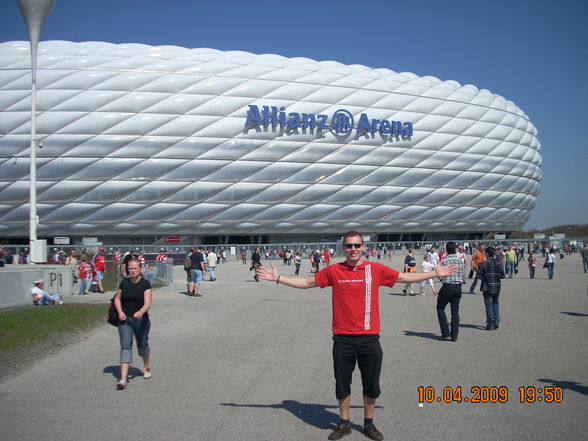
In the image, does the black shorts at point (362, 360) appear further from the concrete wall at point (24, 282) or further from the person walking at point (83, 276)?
the person walking at point (83, 276)

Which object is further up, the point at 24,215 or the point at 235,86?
the point at 235,86

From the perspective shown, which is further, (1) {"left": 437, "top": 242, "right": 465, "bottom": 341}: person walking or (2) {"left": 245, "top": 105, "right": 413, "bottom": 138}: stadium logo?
(2) {"left": 245, "top": 105, "right": 413, "bottom": 138}: stadium logo

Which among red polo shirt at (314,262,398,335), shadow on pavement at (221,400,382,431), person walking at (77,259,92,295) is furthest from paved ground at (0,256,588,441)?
person walking at (77,259,92,295)

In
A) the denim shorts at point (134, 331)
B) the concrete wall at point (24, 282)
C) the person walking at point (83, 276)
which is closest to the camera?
the denim shorts at point (134, 331)

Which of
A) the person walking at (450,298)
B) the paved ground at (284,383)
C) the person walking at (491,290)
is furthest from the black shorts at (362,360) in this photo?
the person walking at (491,290)

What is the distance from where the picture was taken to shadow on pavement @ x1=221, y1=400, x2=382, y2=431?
191 inches

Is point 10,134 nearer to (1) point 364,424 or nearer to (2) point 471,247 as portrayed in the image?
(2) point 471,247

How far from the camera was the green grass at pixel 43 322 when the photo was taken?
8992 mm

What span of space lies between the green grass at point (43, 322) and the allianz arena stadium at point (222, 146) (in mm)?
31556

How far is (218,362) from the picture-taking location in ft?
24.0

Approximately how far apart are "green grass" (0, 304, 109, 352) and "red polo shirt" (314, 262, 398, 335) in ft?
19.2

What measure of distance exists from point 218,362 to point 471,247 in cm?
4874

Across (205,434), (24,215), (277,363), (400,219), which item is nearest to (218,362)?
(277,363)

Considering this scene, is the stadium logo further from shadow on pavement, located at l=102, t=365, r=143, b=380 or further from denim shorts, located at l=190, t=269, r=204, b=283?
shadow on pavement, located at l=102, t=365, r=143, b=380
